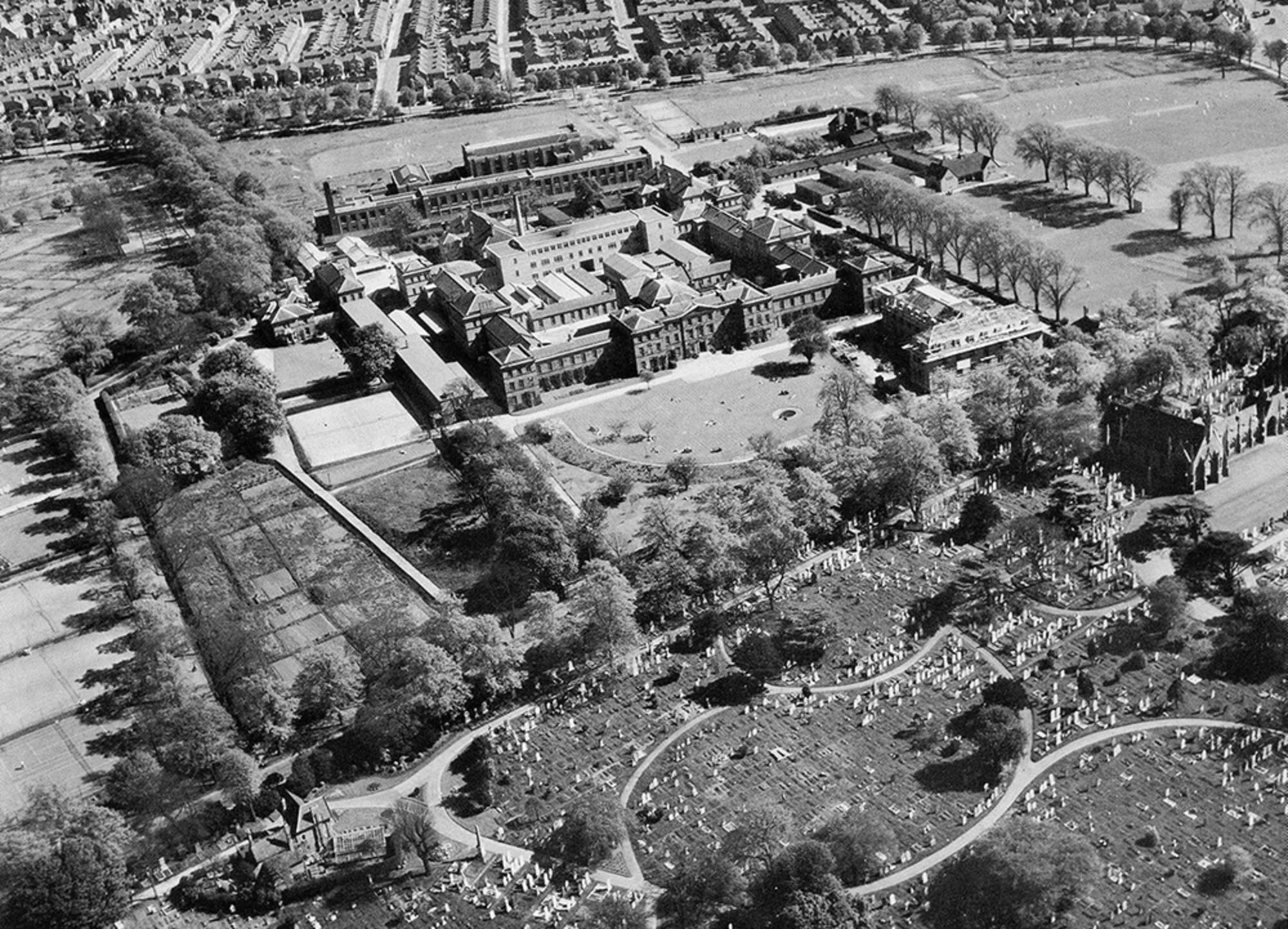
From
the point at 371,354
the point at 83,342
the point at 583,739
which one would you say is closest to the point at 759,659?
the point at 583,739

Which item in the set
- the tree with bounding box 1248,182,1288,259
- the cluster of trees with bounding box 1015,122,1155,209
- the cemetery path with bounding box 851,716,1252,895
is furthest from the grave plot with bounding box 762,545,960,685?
the cluster of trees with bounding box 1015,122,1155,209

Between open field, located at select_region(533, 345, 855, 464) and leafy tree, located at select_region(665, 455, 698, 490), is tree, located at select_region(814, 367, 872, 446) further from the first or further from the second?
leafy tree, located at select_region(665, 455, 698, 490)

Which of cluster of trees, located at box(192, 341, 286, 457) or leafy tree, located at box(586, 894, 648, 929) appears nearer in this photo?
leafy tree, located at box(586, 894, 648, 929)

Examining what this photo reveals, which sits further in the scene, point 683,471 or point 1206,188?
point 1206,188

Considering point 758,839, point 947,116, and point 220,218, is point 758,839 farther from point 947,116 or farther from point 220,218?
point 947,116

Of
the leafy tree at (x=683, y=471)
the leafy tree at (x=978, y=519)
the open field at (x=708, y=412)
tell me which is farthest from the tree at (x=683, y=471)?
the leafy tree at (x=978, y=519)

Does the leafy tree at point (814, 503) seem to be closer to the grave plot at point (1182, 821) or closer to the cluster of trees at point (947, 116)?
the grave plot at point (1182, 821)
